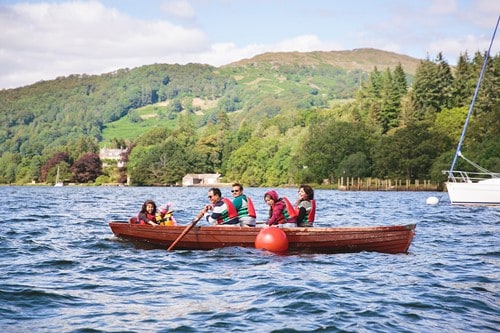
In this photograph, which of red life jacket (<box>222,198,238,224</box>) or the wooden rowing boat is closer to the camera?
the wooden rowing boat

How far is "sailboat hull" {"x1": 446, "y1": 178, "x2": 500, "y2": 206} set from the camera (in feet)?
161

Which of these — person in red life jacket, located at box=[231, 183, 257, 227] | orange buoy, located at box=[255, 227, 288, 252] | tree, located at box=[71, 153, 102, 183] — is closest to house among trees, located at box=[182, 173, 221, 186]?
tree, located at box=[71, 153, 102, 183]

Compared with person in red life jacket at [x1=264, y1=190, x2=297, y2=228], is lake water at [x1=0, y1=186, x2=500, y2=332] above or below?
below

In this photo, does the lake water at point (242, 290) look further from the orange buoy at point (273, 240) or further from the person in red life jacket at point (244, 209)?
the person in red life jacket at point (244, 209)

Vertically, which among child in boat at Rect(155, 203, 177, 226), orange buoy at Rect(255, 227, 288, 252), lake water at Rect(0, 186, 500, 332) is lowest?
lake water at Rect(0, 186, 500, 332)

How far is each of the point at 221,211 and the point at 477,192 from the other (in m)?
33.6

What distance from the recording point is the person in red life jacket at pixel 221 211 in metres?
20.8

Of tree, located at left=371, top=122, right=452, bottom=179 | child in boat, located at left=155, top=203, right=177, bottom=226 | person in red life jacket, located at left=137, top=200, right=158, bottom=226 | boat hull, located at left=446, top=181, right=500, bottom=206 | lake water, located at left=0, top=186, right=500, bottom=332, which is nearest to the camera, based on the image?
lake water, located at left=0, top=186, right=500, bottom=332

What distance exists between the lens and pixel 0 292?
13.7 metres

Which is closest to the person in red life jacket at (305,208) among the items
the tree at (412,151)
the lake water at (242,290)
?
the lake water at (242,290)

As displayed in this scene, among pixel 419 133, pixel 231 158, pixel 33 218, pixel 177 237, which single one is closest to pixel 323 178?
pixel 419 133

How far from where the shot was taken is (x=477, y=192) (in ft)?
163

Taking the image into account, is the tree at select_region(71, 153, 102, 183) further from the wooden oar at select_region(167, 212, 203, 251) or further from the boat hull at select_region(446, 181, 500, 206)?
the wooden oar at select_region(167, 212, 203, 251)

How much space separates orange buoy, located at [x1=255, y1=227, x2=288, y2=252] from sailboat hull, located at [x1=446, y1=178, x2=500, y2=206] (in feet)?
109
